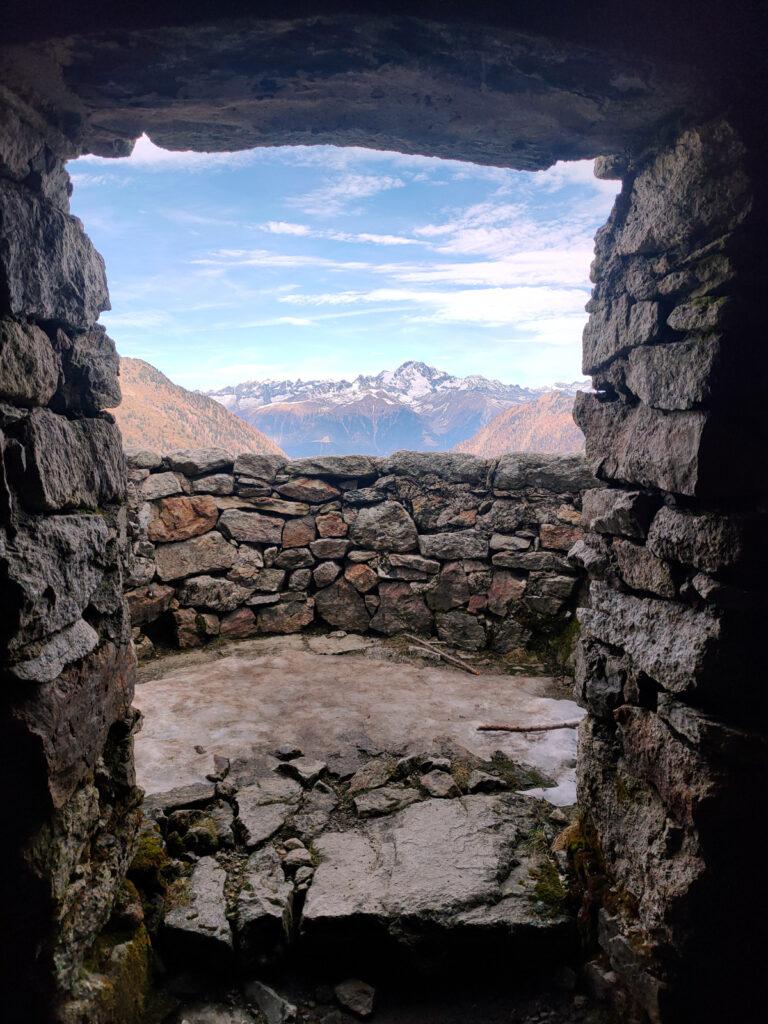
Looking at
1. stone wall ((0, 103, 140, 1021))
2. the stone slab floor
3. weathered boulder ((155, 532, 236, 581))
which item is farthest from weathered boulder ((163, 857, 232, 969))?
weathered boulder ((155, 532, 236, 581))

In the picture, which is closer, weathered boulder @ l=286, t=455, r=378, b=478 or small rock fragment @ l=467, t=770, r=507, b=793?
small rock fragment @ l=467, t=770, r=507, b=793

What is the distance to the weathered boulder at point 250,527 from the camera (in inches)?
246

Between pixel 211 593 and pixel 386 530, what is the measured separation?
179 cm

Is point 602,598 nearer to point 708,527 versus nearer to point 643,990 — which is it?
point 708,527

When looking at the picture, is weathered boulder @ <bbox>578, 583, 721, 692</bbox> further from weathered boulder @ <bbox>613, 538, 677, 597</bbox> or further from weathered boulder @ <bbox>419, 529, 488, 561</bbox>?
weathered boulder @ <bbox>419, 529, 488, 561</bbox>

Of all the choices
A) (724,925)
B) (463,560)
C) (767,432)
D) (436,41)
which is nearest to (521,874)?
(724,925)

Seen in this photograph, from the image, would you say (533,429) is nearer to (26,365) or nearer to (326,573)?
(326,573)

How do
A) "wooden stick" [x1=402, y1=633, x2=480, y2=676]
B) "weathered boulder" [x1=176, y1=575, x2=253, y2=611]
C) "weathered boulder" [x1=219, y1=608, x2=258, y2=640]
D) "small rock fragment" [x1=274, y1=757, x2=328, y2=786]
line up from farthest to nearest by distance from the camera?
"weathered boulder" [x1=219, y1=608, x2=258, y2=640] → "weathered boulder" [x1=176, y1=575, x2=253, y2=611] → "wooden stick" [x1=402, y1=633, x2=480, y2=676] → "small rock fragment" [x1=274, y1=757, x2=328, y2=786]

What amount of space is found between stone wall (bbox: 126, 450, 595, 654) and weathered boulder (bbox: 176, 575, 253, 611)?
11 millimetres

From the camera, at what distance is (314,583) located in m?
6.48

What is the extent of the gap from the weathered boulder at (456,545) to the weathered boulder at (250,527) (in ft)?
4.89

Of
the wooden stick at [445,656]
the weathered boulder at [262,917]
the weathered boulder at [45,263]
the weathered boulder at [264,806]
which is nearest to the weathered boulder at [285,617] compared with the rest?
the wooden stick at [445,656]

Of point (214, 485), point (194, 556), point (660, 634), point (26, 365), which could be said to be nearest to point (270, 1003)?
point (660, 634)

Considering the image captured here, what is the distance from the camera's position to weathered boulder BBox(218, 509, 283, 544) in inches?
246
